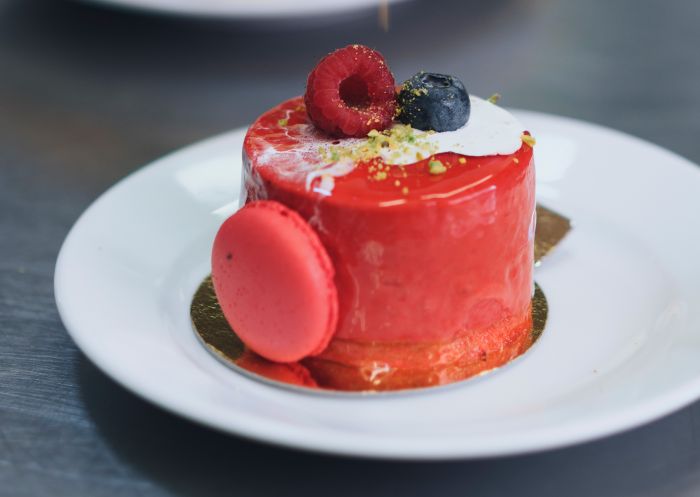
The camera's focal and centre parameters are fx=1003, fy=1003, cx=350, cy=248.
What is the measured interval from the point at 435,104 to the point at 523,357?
41 centimetres

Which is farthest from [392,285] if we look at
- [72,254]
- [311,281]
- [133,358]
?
[72,254]

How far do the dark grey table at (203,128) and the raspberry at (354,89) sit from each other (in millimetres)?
494

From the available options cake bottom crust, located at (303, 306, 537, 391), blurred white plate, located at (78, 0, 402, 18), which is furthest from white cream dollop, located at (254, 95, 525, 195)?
blurred white plate, located at (78, 0, 402, 18)

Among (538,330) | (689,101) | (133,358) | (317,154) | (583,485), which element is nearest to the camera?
(583,485)

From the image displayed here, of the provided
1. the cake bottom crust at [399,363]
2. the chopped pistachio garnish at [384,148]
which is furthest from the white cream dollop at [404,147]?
the cake bottom crust at [399,363]

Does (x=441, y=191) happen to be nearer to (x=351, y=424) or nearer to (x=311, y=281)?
(x=311, y=281)

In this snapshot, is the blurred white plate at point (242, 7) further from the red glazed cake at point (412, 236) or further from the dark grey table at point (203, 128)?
the red glazed cake at point (412, 236)

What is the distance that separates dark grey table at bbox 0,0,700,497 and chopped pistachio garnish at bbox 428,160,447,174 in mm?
413

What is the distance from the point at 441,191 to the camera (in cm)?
140

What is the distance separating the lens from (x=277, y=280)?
1.40m

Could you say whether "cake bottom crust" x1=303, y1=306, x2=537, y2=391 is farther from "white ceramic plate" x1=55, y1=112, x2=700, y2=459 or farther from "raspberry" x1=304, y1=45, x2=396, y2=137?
"raspberry" x1=304, y1=45, x2=396, y2=137

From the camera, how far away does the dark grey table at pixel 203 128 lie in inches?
50.6

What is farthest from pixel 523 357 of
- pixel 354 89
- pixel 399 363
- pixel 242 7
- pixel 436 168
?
pixel 242 7

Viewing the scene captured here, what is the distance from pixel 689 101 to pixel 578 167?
0.72 meters
